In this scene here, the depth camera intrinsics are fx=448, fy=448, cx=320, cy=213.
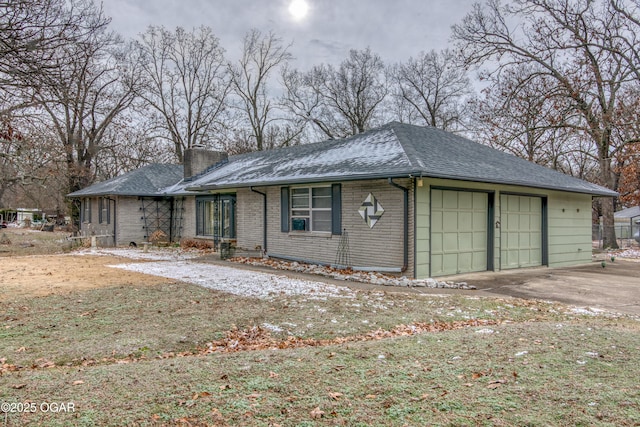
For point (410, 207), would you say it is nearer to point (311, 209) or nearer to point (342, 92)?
point (311, 209)

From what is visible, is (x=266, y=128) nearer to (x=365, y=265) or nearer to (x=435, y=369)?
(x=365, y=265)

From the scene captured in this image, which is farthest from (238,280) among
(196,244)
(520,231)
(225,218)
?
(196,244)

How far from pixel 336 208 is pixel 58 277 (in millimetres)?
6978

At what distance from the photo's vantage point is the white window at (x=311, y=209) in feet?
41.9

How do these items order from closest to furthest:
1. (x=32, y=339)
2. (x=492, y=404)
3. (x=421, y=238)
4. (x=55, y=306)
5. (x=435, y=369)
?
(x=492, y=404) < (x=435, y=369) < (x=32, y=339) < (x=55, y=306) < (x=421, y=238)

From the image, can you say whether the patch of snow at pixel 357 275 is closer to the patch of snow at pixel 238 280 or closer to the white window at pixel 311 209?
the white window at pixel 311 209

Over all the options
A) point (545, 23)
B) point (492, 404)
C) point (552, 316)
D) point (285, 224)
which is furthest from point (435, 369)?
point (545, 23)

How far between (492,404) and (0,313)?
22.7 ft

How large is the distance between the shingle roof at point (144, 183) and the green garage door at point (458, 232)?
14368 millimetres

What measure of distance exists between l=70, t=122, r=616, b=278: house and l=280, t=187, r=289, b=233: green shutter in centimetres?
3

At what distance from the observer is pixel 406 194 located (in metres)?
10.5

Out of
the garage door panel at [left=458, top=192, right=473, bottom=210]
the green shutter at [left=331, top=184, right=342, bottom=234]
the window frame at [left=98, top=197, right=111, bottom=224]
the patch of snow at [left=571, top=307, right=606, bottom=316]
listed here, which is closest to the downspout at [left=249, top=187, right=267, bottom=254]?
the green shutter at [left=331, top=184, right=342, bottom=234]

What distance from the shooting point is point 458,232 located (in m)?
11.5

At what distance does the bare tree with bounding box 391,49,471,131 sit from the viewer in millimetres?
35875
